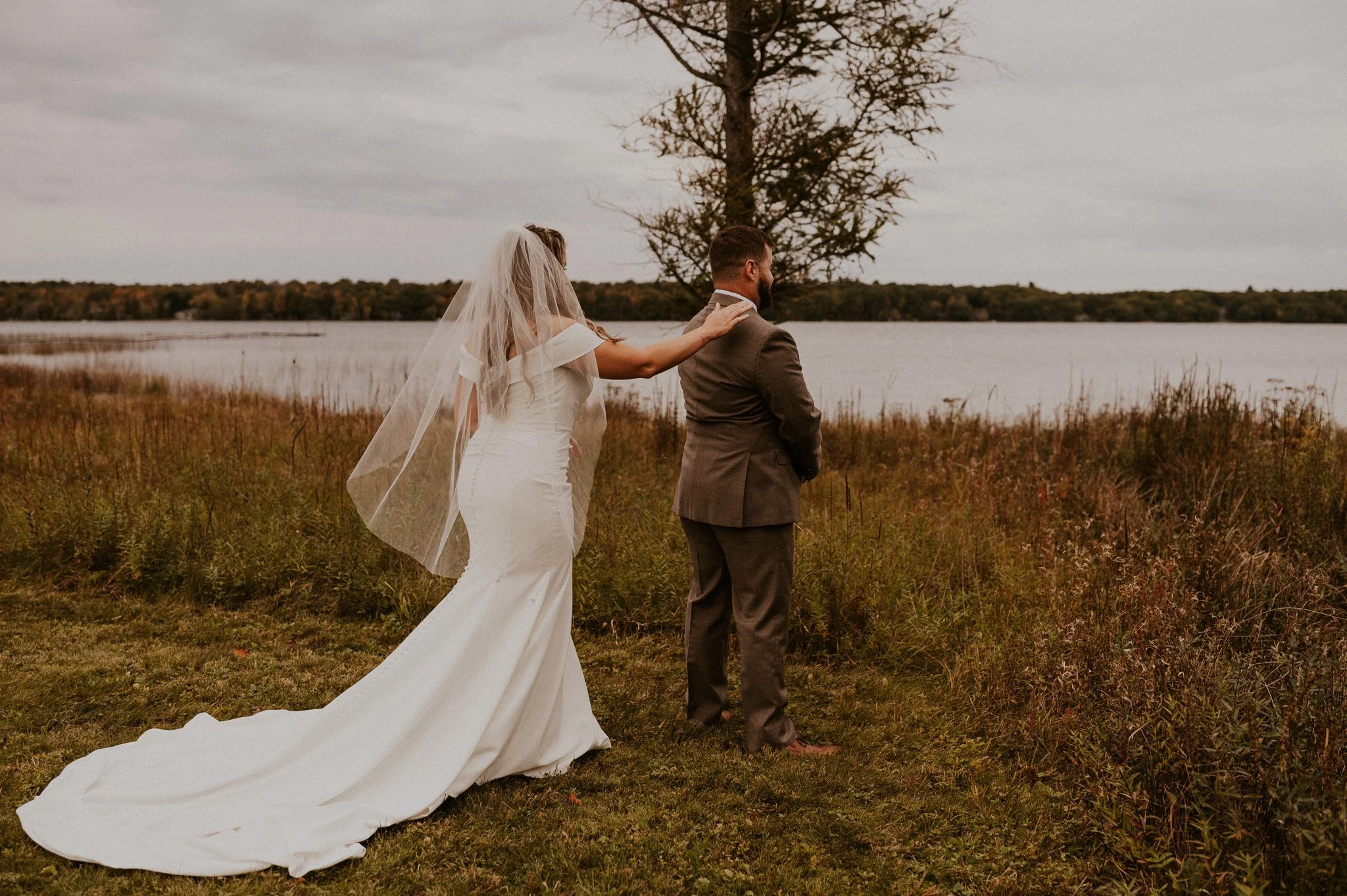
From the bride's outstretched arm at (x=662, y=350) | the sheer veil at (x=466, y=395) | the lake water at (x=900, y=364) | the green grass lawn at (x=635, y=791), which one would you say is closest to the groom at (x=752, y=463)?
the bride's outstretched arm at (x=662, y=350)

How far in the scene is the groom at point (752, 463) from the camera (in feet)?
13.7

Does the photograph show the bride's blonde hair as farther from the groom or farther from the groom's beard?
the groom's beard

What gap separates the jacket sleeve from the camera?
411 cm

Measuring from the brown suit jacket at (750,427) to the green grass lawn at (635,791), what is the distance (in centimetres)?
122

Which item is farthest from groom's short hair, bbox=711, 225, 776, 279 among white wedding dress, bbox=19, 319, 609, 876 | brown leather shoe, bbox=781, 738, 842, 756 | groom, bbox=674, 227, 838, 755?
brown leather shoe, bbox=781, 738, 842, 756

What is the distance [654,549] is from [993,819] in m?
3.41

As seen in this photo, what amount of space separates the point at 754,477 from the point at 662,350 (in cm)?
72

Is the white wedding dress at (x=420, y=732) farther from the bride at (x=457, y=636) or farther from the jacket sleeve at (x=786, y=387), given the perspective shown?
the jacket sleeve at (x=786, y=387)

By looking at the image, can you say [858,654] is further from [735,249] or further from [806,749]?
[735,249]

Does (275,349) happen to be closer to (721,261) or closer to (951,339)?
(951,339)

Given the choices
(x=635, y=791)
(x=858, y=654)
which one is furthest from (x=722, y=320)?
(x=858, y=654)

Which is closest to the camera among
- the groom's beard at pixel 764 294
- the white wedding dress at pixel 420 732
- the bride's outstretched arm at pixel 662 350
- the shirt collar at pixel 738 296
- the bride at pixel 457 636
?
the white wedding dress at pixel 420 732

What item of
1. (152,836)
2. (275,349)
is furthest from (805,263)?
(275,349)

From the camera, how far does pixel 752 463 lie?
428cm
